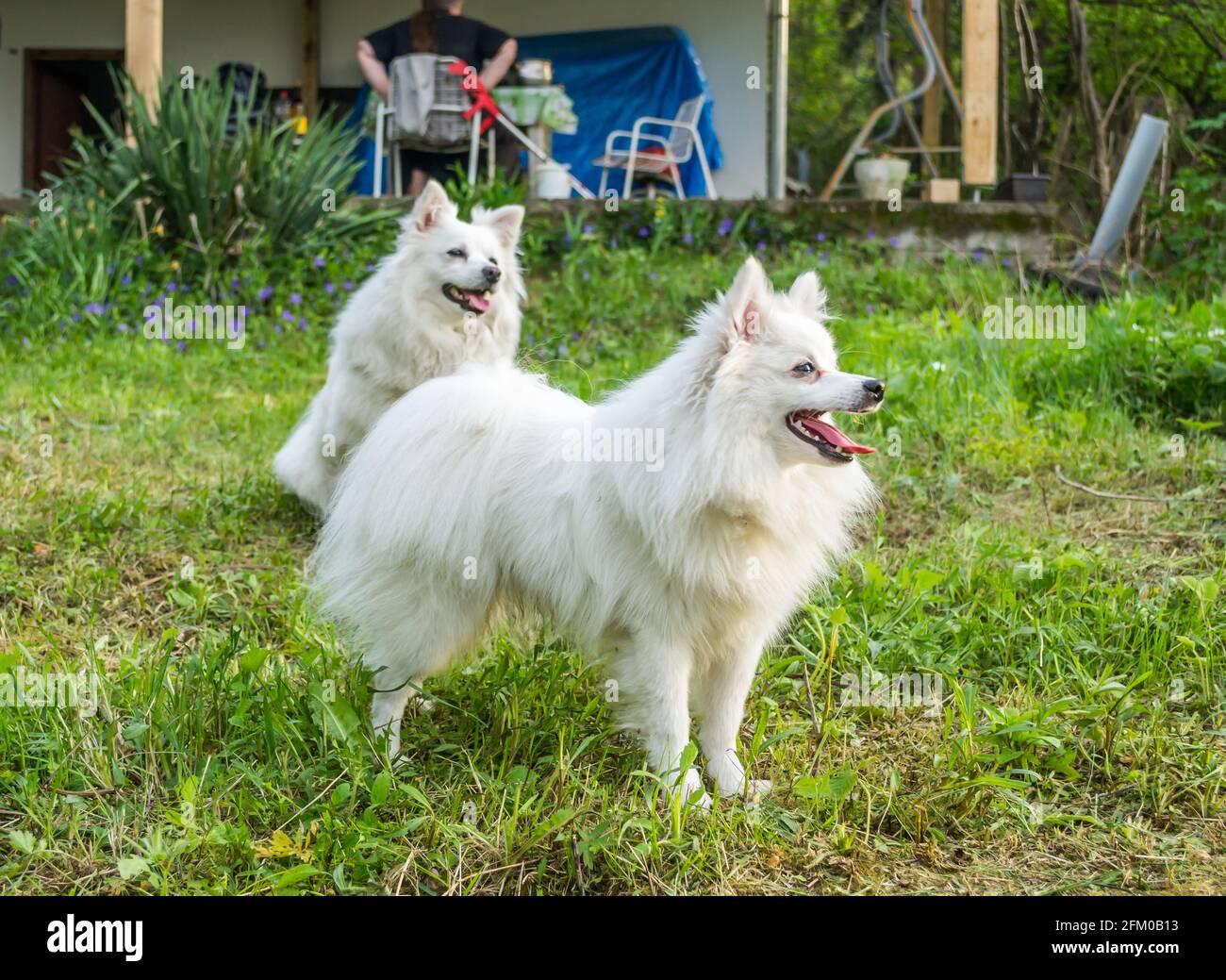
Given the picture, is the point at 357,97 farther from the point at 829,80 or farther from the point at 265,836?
the point at 829,80

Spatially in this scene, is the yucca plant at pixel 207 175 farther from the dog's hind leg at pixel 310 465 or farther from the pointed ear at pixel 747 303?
the pointed ear at pixel 747 303

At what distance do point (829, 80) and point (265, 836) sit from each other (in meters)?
24.6

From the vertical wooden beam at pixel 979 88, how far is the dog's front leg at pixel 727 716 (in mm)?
7118

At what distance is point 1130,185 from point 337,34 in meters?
8.12

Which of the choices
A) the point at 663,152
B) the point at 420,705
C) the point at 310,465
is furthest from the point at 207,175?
the point at 420,705

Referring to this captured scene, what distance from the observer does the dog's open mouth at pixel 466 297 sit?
5.04 m

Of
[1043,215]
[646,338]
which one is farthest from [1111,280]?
[646,338]

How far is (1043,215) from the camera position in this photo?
Result: 8977 millimetres

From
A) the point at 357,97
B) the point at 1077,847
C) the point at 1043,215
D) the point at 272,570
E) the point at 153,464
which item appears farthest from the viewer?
the point at 357,97

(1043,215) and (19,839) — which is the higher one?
(1043,215)

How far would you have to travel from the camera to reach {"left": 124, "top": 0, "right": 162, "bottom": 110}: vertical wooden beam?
880cm

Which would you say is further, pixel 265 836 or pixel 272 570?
pixel 272 570

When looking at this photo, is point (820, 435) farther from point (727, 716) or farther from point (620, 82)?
point (620, 82)

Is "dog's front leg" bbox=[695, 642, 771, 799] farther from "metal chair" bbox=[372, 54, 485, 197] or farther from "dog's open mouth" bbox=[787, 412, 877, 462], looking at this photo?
"metal chair" bbox=[372, 54, 485, 197]
